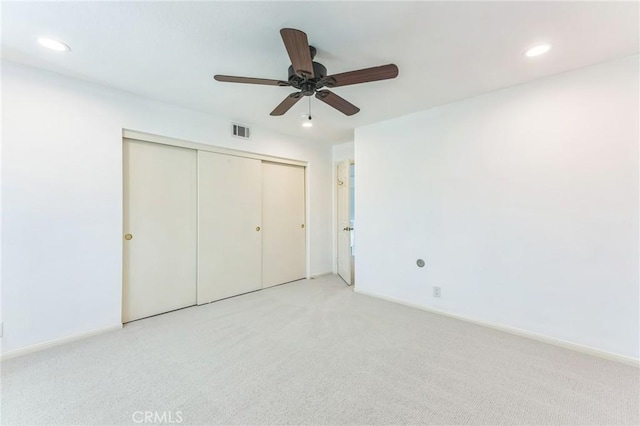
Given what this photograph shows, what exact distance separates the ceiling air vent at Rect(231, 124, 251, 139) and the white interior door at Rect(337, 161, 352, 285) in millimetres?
1731

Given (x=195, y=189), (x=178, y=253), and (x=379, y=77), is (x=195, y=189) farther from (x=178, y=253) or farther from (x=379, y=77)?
(x=379, y=77)

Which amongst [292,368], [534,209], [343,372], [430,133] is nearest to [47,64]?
[292,368]

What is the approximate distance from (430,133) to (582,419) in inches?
107

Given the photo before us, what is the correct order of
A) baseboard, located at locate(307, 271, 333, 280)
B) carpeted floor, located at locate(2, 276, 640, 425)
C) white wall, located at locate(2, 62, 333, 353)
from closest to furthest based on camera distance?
carpeted floor, located at locate(2, 276, 640, 425) < white wall, located at locate(2, 62, 333, 353) < baseboard, located at locate(307, 271, 333, 280)

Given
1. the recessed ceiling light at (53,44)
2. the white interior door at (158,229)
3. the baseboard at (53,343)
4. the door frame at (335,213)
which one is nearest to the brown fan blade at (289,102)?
the white interior door at (158,229)

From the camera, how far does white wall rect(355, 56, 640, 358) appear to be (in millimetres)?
2137

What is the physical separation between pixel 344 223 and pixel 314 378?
114 inches

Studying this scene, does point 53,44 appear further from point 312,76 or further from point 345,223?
point 345,223

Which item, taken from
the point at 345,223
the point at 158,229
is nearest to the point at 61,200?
the point at 158,229

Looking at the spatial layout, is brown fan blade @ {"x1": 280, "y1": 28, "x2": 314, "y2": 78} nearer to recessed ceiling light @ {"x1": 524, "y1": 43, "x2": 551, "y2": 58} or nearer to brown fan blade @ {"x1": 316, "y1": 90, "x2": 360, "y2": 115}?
brown fan blade @ {"x1": 316, "y1": 90, "x2": 360, "y2": 115}

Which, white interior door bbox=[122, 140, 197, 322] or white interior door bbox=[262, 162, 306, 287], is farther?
white interior door bbox=[262, 162, 306, 287]

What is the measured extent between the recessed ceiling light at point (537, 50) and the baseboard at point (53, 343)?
4445 millimetres

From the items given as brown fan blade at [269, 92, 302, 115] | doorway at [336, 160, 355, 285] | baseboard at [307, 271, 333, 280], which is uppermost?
brown fan blade at [269, 92, 302, 115]

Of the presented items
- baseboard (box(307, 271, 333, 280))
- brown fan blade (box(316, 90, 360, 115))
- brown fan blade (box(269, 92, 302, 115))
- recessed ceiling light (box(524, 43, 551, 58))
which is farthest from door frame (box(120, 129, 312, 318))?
recessed ceiling light (box(524, 43, 551, 58))
